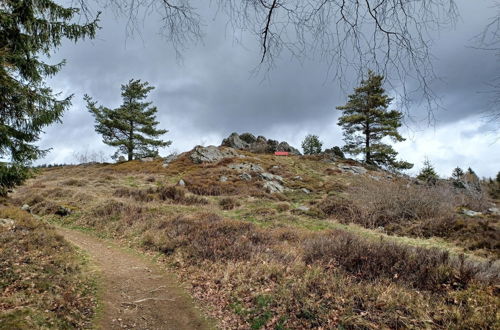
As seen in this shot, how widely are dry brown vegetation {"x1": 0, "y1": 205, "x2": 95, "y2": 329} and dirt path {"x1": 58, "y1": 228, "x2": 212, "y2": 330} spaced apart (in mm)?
386

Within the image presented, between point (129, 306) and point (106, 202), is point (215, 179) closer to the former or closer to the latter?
point (106, 202)

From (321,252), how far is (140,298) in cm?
399

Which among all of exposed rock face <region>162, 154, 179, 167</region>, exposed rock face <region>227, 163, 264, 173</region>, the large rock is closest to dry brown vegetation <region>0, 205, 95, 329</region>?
exposed rock face <region>227, 163, 264, 173</region>

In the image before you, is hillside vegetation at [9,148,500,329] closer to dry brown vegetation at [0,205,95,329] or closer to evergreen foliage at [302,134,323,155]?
dry brown vegetation at [0,205,95,329]

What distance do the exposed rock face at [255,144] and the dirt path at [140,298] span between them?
38701 mm

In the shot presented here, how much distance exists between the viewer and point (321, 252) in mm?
6512

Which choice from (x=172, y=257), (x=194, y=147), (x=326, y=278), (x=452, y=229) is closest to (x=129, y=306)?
(x=172, y=257)

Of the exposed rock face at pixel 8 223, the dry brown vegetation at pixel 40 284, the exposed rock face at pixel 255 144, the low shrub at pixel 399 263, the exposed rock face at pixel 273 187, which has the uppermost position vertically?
the exposed rock face at pixel 255 144

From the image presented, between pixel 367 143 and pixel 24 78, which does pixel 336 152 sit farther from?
pixel 24 78

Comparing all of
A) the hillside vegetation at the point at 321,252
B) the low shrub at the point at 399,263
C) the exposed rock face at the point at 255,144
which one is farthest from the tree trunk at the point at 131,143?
the low shrub at the point at 399,263

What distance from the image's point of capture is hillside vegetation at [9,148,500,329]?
428cm

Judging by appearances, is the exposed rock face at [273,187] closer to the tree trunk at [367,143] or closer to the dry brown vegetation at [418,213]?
the dry brown vegetation at [418,213]

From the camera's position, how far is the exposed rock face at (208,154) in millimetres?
30586

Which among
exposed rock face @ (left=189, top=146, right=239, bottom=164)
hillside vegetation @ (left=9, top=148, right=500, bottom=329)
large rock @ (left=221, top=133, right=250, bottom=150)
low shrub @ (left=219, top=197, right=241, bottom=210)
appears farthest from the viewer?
large rock @ (left=221, top=133, right=250, bottom=150)
